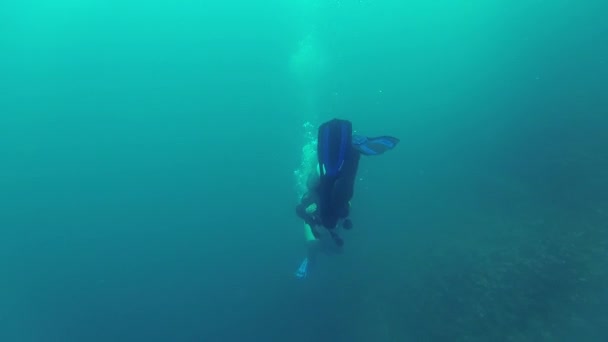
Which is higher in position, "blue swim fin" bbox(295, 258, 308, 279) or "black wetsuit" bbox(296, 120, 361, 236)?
"black wetsuit" bbox(296, 120, 361, 236)

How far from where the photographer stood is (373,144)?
3770 millimetres

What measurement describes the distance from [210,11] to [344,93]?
2349 centimetres

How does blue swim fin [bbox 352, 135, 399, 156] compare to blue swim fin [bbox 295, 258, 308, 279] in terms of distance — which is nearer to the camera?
blue swim fin [bbox 352, 135, 399, 156]

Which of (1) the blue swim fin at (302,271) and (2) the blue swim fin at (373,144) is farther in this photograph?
(1) the blue swim fin at (302,271)

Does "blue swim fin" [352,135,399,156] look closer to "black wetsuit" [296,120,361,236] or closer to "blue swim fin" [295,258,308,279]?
"black wetsuit" [296,120,361,236]

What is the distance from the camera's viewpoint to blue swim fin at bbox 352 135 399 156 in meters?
3.74

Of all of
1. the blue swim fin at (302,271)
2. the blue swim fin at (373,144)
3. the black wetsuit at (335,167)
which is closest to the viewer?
the black wetsuit at (335,167)

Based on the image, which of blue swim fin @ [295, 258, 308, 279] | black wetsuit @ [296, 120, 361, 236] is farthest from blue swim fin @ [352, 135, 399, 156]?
blue swim fin @ [295, 258, 308, 279]

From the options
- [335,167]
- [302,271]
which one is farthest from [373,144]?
[302,271]

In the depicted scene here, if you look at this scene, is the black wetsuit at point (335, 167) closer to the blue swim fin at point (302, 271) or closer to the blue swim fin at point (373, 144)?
the blue swim fin at point (373, 144)

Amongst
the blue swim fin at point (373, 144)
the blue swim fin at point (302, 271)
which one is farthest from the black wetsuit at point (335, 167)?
the blue swim fin at point (302, 271)

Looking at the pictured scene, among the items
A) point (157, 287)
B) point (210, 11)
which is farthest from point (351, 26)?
point (157, 287)

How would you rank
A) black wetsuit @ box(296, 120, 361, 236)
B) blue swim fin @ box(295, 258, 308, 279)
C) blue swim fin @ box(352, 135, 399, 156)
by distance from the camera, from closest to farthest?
black wetsuit @ box(296, 120, 361, 236)
blue swim fin @ box(352, 135, 399, 156)
blue swim fin @ box(295, 258, 308, 279)

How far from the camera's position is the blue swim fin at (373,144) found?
3.74m
